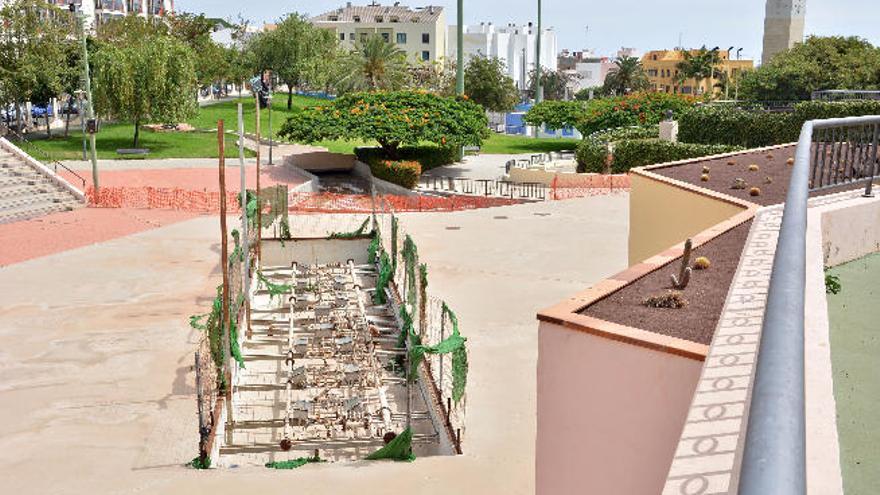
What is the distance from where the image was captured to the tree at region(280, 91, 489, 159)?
44188 millimetres

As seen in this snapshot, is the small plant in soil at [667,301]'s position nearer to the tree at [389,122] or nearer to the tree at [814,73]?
the tree at [389,122]

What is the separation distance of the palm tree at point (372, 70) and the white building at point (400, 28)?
56.9m

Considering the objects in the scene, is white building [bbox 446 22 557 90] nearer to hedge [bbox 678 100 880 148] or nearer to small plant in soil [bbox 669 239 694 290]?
hedge [bbox 678 100 880 148]

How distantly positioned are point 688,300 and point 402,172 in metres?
36.4

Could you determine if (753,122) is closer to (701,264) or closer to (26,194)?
(26,194)

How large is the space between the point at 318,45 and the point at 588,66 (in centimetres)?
11632

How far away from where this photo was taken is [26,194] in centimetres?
3288

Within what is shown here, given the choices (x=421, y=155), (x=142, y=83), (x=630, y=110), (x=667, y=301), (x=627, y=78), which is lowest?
(x=421, y=155)

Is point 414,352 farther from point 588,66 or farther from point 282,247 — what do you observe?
point 588,66

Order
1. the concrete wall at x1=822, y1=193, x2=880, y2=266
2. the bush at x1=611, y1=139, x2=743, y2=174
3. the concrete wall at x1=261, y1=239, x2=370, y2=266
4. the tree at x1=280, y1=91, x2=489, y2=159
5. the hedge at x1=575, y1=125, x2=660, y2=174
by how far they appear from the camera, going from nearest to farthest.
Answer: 1. the concrete wall at x1=822, y1=193, x2=880, y2=266
2. the concrete wall at x1=261, y1=239, x2=370, y2=266
3. the bush at x1=611, y1=139, x2=743, y2=174
4. the tree at x1=280, y1=91, x2=489, y2=159
5. the hedge at x1=575, y1=125, x2=660, y2=174

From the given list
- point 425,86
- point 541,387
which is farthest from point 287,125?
point 425,86

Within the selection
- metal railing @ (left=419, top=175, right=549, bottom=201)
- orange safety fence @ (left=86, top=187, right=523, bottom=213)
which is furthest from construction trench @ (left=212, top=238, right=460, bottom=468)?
metal railing @ (left=419, top=175, right=549, bottom=201)

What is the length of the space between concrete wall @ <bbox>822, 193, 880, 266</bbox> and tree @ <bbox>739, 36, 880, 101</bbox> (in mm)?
51514

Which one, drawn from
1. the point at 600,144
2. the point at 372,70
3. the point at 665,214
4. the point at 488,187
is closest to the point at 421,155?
the point at 488,187
